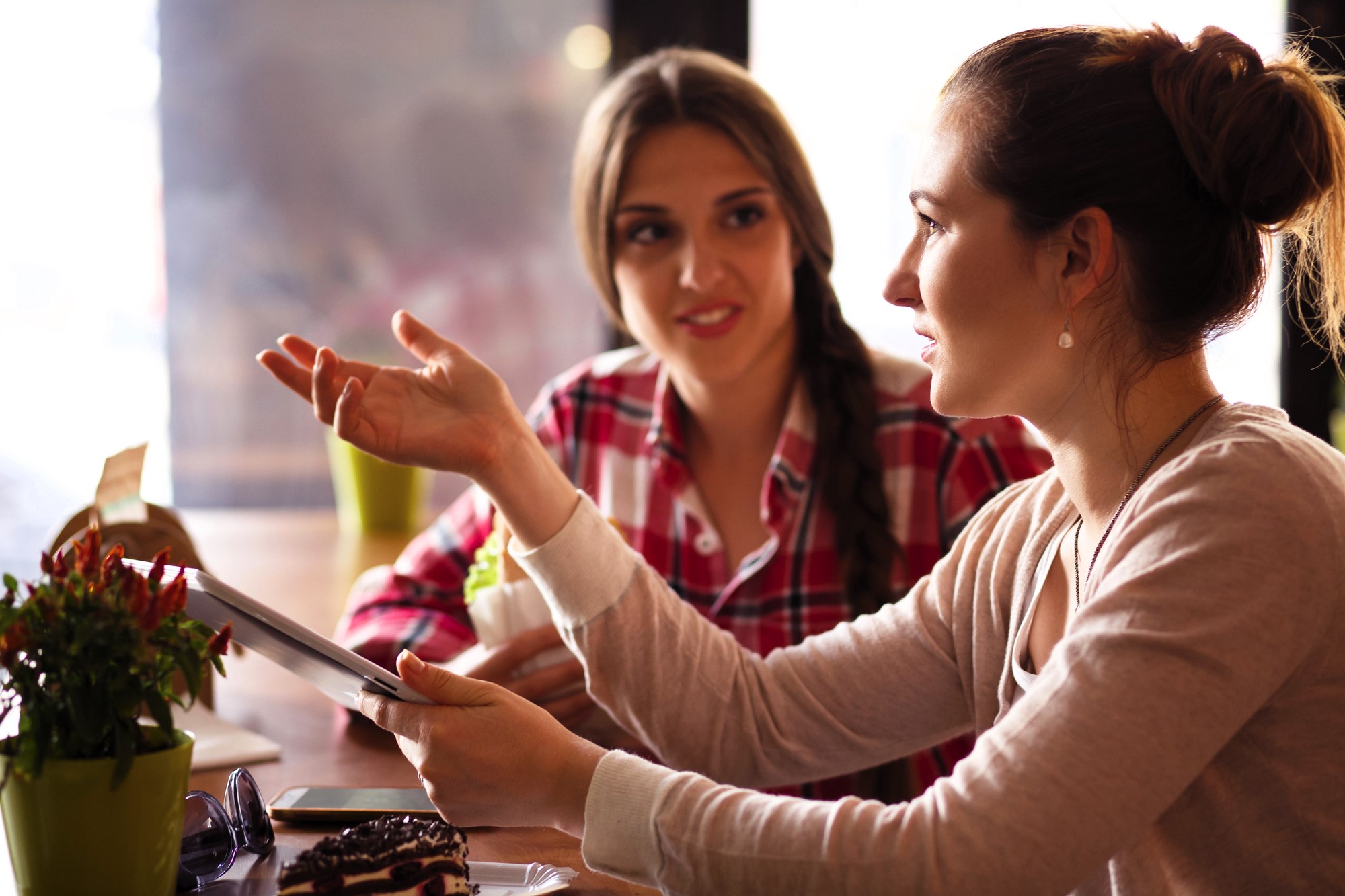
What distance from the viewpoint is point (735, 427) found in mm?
1743

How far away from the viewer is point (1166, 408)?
3.04 ft

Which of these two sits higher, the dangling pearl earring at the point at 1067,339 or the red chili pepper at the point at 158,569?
the dangling pearl earring at the point at 1067,339

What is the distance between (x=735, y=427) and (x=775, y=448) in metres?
0.07

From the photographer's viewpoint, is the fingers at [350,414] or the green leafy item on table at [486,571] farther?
the green leafy item on table at [486,571]

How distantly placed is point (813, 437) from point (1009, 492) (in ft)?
1.72

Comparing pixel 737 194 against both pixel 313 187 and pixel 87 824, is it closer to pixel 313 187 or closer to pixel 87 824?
pixel 87 824

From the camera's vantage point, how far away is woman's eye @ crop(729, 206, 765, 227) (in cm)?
169

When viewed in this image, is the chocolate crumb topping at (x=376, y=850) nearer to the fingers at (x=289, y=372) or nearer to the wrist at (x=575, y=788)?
the wrist at (x=575, y=788)

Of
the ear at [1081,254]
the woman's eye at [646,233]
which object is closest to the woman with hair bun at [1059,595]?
the ear at [1081,254]

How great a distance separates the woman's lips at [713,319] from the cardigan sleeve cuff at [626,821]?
87 centimetres

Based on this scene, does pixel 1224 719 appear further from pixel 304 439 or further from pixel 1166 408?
pixel 304 439

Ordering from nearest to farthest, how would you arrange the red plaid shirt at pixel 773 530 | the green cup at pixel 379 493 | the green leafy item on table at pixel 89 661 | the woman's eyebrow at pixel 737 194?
1. the green leafy item on table at pixel 89 661
2. the red plaid shirt at pixel 773 530
3. the woman's eyebrow at pixel 737 194
4. the green cup at pixel 379 493

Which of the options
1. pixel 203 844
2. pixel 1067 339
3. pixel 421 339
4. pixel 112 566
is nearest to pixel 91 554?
pixel 112 566

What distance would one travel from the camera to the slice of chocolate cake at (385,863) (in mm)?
758
